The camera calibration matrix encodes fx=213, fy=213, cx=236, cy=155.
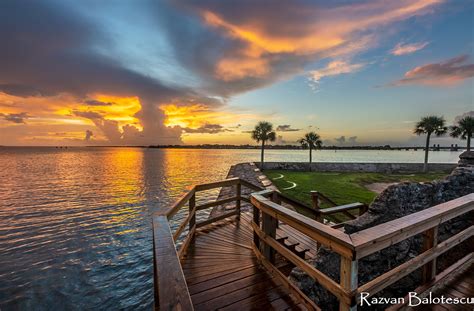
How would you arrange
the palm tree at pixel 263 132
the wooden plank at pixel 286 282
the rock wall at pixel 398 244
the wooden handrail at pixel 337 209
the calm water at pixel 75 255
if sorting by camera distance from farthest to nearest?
the palm tree at pixel 263 132 < the calm water at pixel 75 255 < the wooden handrail at pixel 337 209 < the rock wall at pixel 398 244 < the wooden plank at pixel 286 282

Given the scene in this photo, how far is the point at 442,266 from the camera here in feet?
11.8

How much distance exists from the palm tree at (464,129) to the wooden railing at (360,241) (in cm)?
4004

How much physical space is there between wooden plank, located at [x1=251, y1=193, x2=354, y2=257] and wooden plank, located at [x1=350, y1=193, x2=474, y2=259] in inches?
2.9

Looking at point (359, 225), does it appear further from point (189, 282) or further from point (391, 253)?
point (189, 282)

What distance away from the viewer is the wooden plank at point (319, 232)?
167cm

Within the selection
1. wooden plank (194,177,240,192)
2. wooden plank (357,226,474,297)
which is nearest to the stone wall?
wooden plank (194,177,240,192)

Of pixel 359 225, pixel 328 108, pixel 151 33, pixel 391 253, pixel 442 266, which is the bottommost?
pixel 442 266

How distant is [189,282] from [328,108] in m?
17.8

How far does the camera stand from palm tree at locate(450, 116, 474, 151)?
1173 inches

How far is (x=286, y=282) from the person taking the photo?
2818mm

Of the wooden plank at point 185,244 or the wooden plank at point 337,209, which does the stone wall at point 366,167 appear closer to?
the wooden plank at point 337,209

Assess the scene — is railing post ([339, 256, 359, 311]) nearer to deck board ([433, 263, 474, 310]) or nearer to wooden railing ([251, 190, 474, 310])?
wooden railing ([251, 190, 474, 310])

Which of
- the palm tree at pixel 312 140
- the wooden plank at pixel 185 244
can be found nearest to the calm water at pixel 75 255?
the wooden plank at pixel 185 244

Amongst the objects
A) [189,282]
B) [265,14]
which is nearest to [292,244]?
[189,282]
